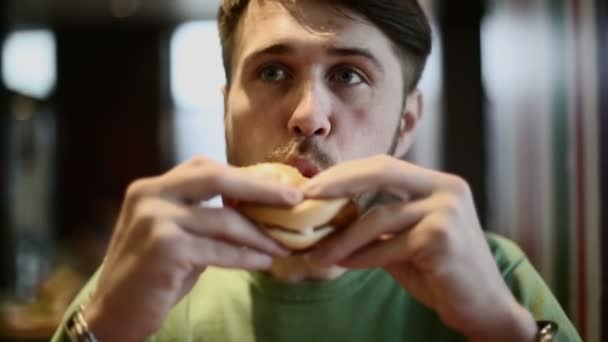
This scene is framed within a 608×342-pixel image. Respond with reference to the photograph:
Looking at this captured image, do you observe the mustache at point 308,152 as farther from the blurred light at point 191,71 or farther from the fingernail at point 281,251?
the blurred light at point 191,71

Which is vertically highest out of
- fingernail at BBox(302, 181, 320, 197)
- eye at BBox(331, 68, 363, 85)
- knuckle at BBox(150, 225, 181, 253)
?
eye at BBox(331, 68, 363, 85)

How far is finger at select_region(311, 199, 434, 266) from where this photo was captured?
0.63 meters

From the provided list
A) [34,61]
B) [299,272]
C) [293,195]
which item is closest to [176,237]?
[293,195]

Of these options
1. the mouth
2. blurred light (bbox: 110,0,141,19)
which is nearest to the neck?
the mouth

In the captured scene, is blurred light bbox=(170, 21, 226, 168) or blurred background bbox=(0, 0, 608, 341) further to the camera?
blurred light bbox=(170, 21, 226, 168)

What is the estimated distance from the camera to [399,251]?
0.64 metres

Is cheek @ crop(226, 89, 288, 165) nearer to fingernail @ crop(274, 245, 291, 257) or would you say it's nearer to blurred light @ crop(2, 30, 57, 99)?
fingernail @ crop(274, 245, 291, 257)

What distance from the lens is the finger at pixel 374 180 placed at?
62cm

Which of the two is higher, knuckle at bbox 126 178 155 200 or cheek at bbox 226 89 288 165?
cheek at bbox 226 89 288 165

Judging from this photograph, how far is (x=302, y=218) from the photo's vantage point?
2.08 ft

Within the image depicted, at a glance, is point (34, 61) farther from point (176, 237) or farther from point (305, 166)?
point (176, 237)

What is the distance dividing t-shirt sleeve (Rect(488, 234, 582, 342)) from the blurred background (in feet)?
0.52

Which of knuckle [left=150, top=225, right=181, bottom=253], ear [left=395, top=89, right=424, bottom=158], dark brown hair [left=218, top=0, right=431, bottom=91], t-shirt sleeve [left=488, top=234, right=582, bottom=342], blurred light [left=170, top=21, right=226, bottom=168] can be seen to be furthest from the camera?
blurred light [left=170, top=21, right=226, bottom=168]

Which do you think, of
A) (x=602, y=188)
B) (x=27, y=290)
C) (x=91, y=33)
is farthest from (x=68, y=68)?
(x=602, y=188)
